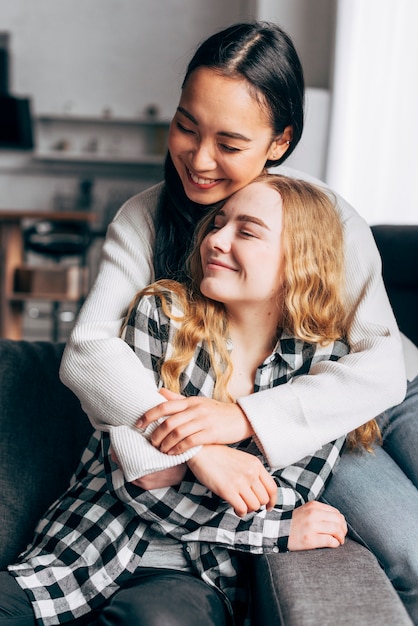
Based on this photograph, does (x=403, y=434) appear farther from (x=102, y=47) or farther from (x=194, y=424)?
(x=102, y=47)

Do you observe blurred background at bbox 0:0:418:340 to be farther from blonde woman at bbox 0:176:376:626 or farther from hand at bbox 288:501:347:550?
hand at bbox 288:501:347:550

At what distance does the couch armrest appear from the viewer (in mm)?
966

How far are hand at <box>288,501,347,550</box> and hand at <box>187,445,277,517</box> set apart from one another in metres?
0.06

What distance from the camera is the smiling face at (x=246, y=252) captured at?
1.29 metres

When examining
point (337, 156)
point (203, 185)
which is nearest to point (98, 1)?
point (337, 156)

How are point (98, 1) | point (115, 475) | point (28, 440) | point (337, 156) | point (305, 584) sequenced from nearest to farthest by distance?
1. point (305, 584)
2. point (115, 475)
3. point (28, 440)
4. point (337, 156)
5. point (98, 1)

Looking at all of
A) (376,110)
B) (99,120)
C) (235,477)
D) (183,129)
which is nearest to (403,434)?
(235,477)

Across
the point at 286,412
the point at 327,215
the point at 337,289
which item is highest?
the point at 327,215

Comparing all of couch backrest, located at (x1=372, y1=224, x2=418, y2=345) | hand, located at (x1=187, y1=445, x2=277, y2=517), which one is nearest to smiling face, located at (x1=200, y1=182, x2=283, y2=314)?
hand, located at (x1=187, y1=445, x2=277, y2=517)

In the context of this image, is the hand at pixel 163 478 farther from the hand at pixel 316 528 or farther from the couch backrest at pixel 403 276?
the couch backrest at pixel 403 276

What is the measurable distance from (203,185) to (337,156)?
2066 millimetres

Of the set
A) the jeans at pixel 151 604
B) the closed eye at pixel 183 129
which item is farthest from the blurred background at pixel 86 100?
the jeans at pixel 151 604

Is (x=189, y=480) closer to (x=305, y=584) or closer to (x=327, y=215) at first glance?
(x=305, y=584)

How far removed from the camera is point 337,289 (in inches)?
54.8
